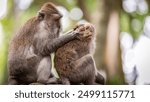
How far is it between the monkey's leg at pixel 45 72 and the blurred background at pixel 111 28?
151mm

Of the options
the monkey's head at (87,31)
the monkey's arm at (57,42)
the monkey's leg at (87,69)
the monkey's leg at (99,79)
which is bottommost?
the monkey's leg at (99,79)

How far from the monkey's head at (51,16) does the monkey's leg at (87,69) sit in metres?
0.17

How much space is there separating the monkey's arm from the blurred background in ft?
0.11

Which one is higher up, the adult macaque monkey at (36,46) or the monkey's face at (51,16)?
the monkey's face at (51,16)

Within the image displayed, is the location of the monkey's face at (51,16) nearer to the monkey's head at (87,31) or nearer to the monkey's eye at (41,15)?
the monkey's eye at (41,15)


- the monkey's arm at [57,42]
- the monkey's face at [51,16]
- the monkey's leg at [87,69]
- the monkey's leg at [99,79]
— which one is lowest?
the monkey's leg at [99,79]

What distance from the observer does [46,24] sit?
1.42 metres

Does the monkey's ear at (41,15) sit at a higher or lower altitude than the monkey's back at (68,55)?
higher

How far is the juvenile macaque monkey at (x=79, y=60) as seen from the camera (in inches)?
54.7

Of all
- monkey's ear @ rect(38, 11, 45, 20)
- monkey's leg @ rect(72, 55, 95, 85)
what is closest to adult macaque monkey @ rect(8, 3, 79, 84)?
monkey's ear @ rect(38, 11, 45, 20)

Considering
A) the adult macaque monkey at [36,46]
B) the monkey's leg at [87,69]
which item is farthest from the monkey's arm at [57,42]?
the monkey's leg at [87,69]

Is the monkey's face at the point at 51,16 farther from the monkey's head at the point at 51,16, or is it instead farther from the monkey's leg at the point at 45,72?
the monkey's leg at the point at 45,72

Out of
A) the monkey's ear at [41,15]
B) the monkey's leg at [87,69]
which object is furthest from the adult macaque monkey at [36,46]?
the monkey's leg at [87,69]

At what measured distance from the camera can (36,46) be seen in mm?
1414
